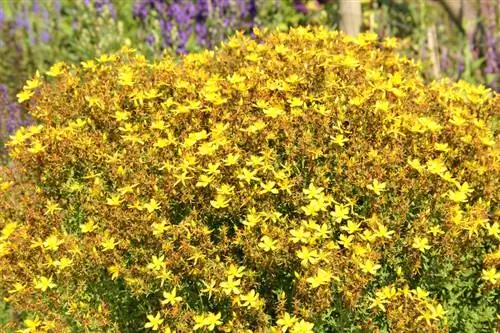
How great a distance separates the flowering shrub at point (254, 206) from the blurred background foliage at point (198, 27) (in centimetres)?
343

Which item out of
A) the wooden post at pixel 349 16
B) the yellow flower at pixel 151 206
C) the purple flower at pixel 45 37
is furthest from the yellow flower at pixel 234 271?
the purple flower at pixel 45 37

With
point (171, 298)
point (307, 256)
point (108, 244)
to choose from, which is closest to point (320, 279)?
point (307, 256)

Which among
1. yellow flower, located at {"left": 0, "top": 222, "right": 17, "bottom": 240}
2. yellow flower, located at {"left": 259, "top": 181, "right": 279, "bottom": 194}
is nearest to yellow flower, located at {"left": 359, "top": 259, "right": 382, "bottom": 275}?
yellow flower, located at {"left": 259, "top": 181, "right": 279, "bottom": 194}

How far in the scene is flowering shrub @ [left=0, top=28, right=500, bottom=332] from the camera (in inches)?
119

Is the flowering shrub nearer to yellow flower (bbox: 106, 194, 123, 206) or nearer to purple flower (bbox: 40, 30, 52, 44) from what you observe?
yellow flower (bbox: 106, 194, 123, 206)

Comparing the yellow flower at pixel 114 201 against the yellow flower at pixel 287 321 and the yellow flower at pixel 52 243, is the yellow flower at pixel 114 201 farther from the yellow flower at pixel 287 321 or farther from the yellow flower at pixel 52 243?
the yellow flower at pixel 287 321

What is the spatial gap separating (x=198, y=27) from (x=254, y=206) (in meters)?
4.92

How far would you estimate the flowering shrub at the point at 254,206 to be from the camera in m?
3.02

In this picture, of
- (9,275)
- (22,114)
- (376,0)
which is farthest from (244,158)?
(376,0)

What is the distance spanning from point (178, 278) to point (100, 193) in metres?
0.56

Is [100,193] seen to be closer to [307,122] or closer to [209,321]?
[209,321]

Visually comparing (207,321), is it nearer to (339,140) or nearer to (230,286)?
(230,286)

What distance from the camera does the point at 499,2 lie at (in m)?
7.79

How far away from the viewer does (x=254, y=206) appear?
3.11 metres
